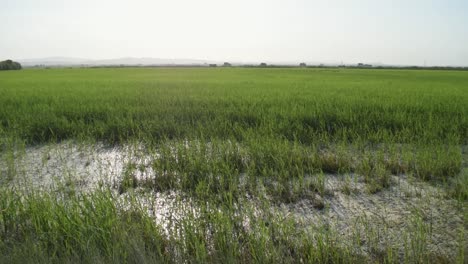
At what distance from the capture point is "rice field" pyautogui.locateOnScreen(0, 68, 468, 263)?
1637mm

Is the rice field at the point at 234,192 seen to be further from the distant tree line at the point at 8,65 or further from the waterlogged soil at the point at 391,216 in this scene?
the distant tree line at the point at 8,65

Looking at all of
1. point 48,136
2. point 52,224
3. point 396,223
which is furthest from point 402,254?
point 48,136

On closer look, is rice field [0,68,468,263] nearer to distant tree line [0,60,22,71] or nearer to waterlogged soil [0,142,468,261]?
waterlogged soil [0,142,468,261]

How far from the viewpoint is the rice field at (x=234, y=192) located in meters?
1.64

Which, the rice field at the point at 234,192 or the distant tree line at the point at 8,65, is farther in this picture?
the distant tree line at the point at 8,65

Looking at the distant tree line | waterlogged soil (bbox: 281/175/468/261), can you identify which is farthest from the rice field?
the distant tree line

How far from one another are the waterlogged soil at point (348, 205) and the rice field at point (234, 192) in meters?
0.01

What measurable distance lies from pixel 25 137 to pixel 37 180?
6.66 ft

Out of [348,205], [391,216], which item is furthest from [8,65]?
[391,216]

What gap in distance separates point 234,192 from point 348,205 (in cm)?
97

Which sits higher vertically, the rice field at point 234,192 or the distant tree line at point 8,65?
the distant tree line at point 8,65

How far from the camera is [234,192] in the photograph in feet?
8.14

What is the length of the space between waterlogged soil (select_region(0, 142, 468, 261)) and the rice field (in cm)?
1

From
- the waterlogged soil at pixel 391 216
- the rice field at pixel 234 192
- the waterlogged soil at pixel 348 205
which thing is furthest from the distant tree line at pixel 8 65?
the waterlogged soil at pixel 391 216
